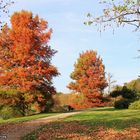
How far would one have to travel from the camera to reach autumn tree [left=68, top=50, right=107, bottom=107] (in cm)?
6750

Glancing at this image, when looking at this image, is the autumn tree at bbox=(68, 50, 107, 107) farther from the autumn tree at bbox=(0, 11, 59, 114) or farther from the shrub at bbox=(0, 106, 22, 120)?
the shrub at bbox=(0, 106, 22, 120)

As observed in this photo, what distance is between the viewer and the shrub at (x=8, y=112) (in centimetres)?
4244

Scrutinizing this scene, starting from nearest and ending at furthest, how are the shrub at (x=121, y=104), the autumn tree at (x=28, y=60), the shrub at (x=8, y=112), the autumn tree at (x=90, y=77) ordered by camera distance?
the shrub at (x=8, y=112), the autumn tree at (x=28, y=60), the shrub at (x=121, y=104), the autumn tree at (x=90, y=77)

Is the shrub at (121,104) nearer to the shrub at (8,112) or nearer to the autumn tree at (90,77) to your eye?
the shrub at (8,112)

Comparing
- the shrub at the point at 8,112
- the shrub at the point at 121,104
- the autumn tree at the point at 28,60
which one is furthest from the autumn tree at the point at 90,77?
the shrub at the point at 8,112

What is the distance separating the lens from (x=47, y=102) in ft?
154

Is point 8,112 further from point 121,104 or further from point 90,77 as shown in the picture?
point 90,77

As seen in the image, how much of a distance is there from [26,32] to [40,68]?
3.93 m

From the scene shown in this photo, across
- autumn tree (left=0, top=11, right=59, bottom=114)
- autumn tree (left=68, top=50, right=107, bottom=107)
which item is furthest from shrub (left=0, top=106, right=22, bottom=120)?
autumn tree (left=68, top=50, right=107, bottom=107)

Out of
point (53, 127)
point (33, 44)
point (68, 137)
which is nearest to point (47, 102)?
point (33, 44)

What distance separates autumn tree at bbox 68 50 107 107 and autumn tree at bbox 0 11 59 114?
21.1 m

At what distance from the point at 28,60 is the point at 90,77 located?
79.1 feet

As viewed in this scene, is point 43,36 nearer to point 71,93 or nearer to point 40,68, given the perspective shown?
point 40,68

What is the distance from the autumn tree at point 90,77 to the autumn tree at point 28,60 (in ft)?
69.1
